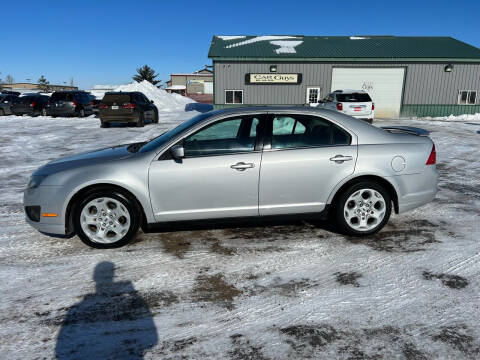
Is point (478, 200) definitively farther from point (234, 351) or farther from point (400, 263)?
point (234, 351)

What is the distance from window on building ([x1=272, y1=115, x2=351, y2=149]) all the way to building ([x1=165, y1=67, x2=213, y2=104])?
62130 mm

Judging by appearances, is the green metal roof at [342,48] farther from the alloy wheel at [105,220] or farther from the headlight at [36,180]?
the alloy wheel at [105,220]

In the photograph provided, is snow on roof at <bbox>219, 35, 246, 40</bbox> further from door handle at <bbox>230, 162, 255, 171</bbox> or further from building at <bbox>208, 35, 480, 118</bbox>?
door handle at <bbox>230, 162, 255, 171</bbox>

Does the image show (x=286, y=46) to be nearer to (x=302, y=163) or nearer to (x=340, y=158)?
(x=340, y=158)

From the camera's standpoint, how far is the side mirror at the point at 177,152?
3.70m

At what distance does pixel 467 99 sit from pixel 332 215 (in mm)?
24470

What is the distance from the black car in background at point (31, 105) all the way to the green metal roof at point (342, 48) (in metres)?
11.3

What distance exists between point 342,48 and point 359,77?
2722 mm

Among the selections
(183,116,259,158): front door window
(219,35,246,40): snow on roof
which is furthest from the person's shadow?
(219,35,246,40): snow on roof

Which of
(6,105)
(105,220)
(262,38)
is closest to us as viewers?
(105,220)

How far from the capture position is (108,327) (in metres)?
2.66

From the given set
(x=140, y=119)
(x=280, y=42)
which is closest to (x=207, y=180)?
(x=140, y=119)

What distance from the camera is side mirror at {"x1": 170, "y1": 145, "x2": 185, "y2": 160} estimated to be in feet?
12.1

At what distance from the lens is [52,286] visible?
3215mm
